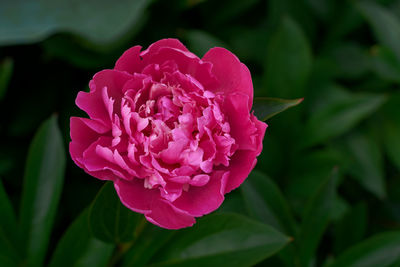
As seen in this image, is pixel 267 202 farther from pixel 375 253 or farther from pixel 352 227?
pixel 352 227

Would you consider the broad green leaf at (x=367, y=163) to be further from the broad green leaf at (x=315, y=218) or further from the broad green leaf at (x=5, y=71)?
the broad green leaf at (x=5, y=71)

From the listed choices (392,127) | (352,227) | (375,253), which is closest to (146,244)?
(375,253)

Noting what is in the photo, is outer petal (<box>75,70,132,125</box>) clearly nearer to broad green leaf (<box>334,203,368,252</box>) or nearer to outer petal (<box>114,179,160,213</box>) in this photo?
outer petal (<box>114,179,160,213</box>)

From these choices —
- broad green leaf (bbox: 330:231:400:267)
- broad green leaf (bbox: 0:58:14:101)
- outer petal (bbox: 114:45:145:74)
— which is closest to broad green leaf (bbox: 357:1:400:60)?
broad green leaf (bbox: 330:231:400:267)

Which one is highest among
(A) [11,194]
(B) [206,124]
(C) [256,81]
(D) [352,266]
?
(B) [206,124]

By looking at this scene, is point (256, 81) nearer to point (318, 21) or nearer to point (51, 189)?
point (318, 21)

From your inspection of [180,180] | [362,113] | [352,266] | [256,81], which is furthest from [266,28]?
[180,180]
